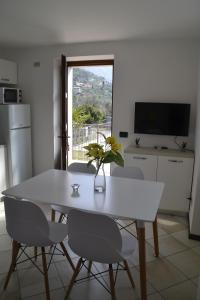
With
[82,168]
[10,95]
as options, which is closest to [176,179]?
[82,168]

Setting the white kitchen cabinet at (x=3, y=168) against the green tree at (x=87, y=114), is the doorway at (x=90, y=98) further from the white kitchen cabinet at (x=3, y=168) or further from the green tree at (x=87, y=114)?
the white kitchen cabinet at (x=3, y=168)

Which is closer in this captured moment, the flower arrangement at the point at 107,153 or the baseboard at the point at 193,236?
the flower arrangement at the point at 107,153

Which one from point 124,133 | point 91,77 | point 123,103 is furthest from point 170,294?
point 91,77

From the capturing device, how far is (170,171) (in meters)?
3.48

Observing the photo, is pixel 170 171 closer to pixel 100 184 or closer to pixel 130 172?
pixel 130 172

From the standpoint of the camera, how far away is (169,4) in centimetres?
235

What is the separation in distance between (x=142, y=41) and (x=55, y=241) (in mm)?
3078

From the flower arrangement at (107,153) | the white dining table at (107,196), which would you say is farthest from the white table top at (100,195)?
the flower arrangement at (107,153)

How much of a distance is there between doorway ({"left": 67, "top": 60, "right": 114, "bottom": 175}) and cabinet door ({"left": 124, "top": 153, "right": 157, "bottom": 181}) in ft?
3.29

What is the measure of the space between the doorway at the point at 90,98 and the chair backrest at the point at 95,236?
291 centimetres

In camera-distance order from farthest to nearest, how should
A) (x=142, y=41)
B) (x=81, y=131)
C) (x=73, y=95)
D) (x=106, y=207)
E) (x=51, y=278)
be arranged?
(x=81, y=131) → (x=73, y=95) → (x=142, y=41) → (x=51, y=278) → (x=106, y=207)

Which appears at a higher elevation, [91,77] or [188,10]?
[188,10]

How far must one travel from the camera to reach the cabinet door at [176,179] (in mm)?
3418

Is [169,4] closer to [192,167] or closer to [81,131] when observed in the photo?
[192,167]
